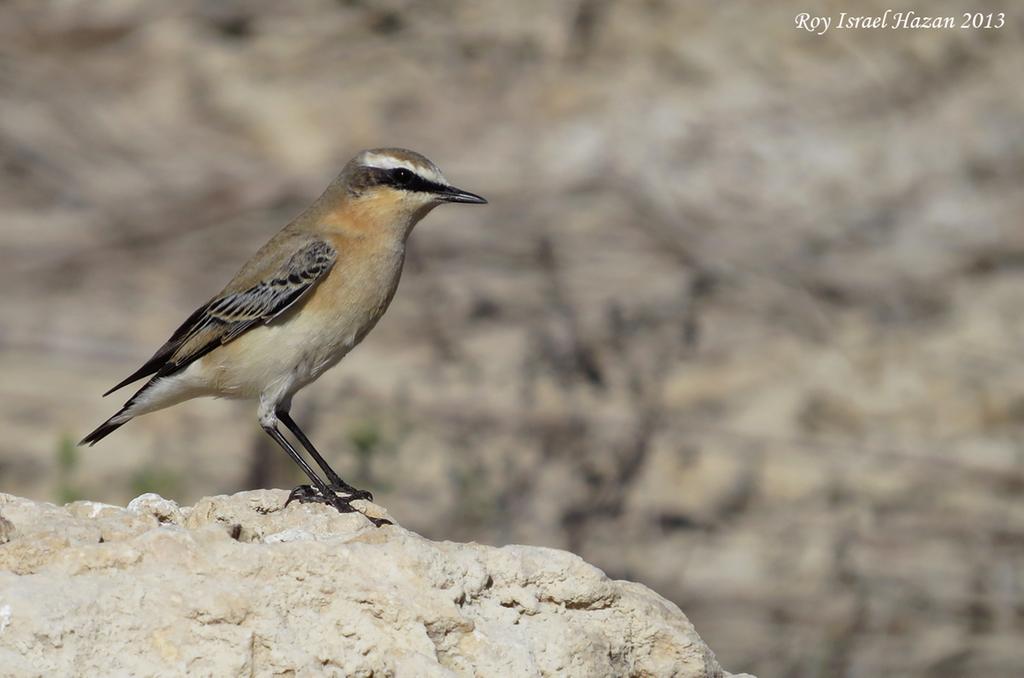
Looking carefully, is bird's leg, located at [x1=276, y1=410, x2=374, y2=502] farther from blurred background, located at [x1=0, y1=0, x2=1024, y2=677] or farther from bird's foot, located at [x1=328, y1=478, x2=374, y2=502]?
blurred background, located at [x1=0, y1=0, x2=1024, y2=677]

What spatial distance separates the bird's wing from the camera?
297 inches

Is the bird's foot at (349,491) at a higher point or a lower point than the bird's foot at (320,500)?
higher

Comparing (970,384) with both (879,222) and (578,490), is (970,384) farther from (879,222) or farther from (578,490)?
(578,490)

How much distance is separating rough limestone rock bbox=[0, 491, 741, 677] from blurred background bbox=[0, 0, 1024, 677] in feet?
16.8

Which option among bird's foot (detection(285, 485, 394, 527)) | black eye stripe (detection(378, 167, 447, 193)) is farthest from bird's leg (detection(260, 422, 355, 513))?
black eye stripe (detection(378, 167, 447, 193))

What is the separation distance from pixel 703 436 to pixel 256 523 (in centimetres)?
796

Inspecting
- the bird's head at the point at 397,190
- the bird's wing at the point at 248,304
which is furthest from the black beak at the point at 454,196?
the bird's wing at the point at 248,304

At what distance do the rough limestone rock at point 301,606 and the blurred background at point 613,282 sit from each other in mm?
5115

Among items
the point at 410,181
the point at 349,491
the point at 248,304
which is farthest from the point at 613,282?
the point at 349,491

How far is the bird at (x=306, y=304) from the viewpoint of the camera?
7504 millimetres

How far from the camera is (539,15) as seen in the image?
1569 centimetres

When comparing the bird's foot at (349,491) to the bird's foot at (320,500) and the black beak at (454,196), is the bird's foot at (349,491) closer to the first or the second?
the bird's foot at (320,500)

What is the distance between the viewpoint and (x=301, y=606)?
4430 millimetres

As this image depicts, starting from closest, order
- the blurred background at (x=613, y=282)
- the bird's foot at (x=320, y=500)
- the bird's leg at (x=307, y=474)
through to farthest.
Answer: the bird's foot at (x=320, y=500) < the bird's leg at (x=307, y=474) < the blurred background at (x=613, y=282)
